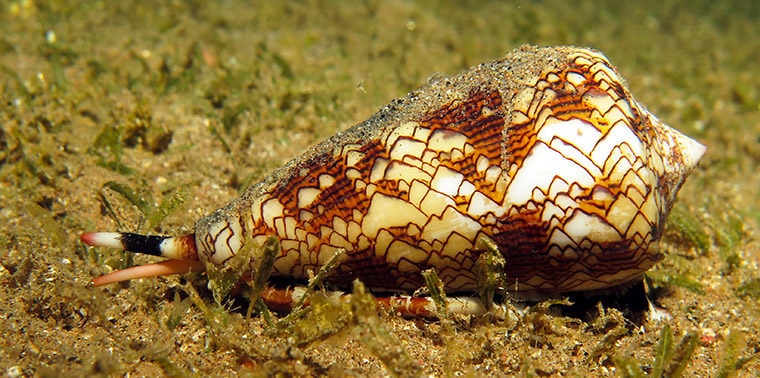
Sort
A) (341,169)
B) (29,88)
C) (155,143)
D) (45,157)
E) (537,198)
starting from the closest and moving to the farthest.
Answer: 1. (537,198)
2. (341,169)
3. (45,157)
4. (155,143)
5. (29,88)

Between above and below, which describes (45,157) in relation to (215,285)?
above

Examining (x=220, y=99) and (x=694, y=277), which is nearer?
(x=694, y=277)

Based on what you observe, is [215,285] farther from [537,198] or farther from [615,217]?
[615,217]

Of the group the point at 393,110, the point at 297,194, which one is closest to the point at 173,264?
the point at 297,194

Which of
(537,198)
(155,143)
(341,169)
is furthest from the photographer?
(155,143)
